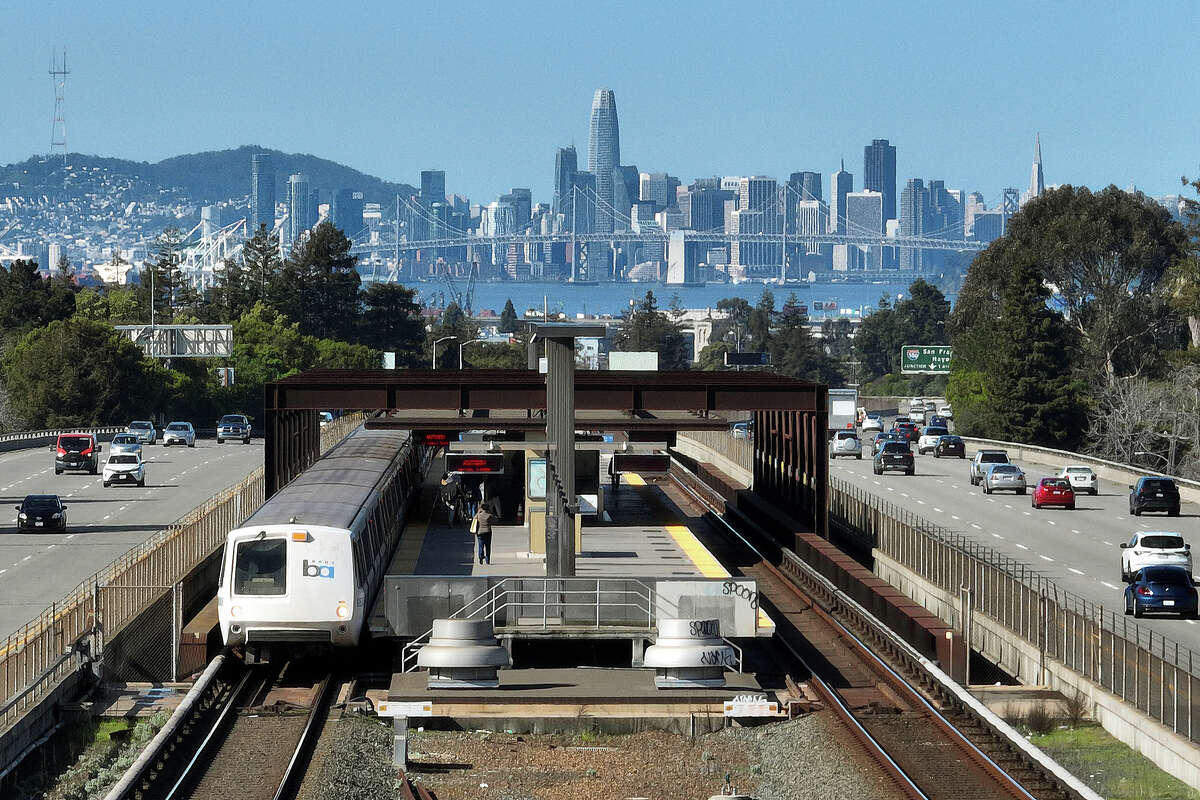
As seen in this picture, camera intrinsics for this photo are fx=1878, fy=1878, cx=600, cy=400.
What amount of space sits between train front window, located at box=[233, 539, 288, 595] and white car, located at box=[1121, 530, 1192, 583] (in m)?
22.8

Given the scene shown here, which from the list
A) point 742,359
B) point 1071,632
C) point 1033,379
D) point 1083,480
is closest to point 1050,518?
point 1083,480

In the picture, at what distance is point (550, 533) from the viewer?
29781 mm

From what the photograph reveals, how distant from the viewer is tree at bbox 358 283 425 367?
181750 mm

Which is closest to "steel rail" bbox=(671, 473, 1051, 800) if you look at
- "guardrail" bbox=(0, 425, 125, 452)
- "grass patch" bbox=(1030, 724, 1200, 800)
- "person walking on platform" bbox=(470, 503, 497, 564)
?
"grass patch" bbox=(1030, 724, 1200, 800)

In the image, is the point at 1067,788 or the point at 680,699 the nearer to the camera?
the point at 1067,788

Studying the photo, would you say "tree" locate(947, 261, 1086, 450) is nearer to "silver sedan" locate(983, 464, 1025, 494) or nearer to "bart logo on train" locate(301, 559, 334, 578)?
"silver sedan" locate(983, 464, 1025, 494)

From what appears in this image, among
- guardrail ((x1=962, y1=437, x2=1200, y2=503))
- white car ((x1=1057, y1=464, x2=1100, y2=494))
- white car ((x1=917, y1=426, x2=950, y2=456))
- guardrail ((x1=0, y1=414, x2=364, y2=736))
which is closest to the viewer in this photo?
guardrail ((x1=0, y1=414, x2=364, y2=736))

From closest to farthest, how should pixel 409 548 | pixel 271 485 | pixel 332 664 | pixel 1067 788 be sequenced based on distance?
pixel 1067 788 < pixel 332 664 < pixel 409 548 < pixel 271 485

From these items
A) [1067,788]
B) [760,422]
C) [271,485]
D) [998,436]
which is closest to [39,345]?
[998,436]

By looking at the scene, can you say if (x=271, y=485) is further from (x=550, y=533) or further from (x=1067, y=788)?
(x=1067, y=788)

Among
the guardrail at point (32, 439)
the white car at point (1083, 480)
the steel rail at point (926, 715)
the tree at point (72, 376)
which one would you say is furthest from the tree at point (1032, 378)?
the steel rail at point (926, 715)

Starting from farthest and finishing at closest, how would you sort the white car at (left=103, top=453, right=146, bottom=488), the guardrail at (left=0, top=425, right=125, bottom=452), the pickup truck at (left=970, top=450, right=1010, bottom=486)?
the guardrail at (left=0, top=425, right=125, bottom=452) < the pickup truck at (left=970, top=450, right=1010, bottom=486) < the white car at (left=103, top=453, right=146, bottom=488)

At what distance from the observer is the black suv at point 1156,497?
65.6 metres

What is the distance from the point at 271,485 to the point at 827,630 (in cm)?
1377
